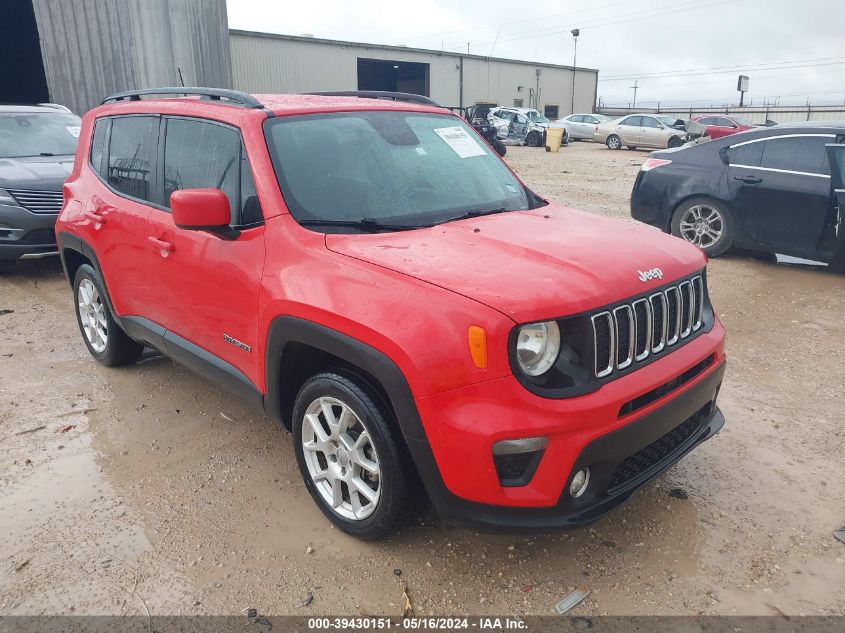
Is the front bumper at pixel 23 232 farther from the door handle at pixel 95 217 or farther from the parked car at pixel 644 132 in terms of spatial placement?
the parked car at pixel 644 132

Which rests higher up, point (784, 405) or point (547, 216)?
point (547, 216)

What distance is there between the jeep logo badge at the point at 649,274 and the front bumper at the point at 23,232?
6424mm

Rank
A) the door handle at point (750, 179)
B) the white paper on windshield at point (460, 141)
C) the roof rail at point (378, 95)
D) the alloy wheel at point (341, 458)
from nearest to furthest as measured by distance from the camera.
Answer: the alloy wheel at point (341, 458) < the white paper on windshield at point (460, 141) < the roof rail at point (378, 95) < the door handle at point (750, 179)

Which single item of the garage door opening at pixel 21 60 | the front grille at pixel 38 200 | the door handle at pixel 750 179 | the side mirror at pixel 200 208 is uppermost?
the garage door opening at pixel 21 60

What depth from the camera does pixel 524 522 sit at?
91.8 inches

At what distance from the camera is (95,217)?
13.8ft

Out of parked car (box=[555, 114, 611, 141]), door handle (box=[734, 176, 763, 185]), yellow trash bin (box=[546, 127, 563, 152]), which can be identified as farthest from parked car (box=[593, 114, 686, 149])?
door handle (box=[734, 176, 763, 185])

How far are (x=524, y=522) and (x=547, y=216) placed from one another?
161 centimetres

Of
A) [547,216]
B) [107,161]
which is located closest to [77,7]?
[107,161]

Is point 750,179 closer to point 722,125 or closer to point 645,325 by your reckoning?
point 645,325

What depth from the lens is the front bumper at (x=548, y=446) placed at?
2.22m

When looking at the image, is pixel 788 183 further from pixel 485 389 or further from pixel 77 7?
pixel 77 7

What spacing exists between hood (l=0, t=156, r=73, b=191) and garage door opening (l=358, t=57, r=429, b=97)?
1373 inches

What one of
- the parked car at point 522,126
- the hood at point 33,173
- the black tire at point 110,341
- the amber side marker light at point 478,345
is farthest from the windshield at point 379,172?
the parked car at point 522,126
